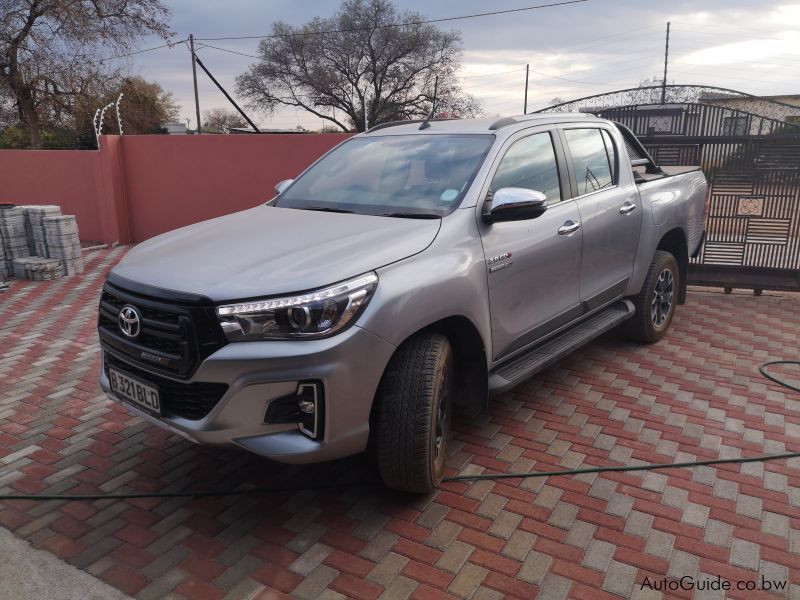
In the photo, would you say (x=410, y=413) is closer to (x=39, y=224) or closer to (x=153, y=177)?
(x=39, y=224)

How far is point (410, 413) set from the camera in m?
2.77

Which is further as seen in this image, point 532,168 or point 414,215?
point 532,168

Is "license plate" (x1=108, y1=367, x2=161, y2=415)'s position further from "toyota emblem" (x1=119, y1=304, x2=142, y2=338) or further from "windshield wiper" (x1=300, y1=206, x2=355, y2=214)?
"windshield wiper" (x1=300, y1=206, x2=355, y2=214)

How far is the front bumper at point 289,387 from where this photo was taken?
8.14 ft

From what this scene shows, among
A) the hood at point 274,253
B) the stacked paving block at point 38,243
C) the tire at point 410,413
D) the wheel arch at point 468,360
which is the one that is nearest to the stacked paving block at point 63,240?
the stacked paving block at point 38,243

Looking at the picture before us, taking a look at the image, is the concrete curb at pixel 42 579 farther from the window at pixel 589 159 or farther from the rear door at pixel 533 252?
the window at pixel 589 159

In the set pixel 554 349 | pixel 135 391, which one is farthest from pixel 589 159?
pixel 135 391

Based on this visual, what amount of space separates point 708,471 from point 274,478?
90.6 inches

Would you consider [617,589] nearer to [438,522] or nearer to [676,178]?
[438,522]

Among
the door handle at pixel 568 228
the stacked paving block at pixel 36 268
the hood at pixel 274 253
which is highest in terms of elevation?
the hood at pixel 274 253

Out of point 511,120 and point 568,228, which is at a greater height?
point 511,120

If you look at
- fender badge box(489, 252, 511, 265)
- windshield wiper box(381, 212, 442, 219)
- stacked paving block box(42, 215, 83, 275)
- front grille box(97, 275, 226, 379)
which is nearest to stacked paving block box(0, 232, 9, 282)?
stacked paving block box(42, 215, 83, 275)

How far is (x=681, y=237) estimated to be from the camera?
Answer: 18.3 feet

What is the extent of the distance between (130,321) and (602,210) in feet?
10.1
